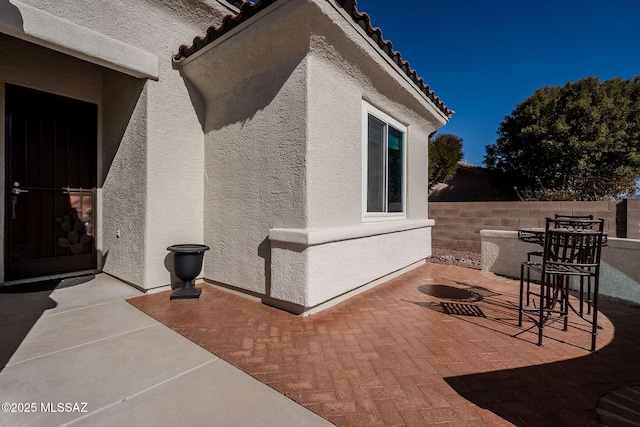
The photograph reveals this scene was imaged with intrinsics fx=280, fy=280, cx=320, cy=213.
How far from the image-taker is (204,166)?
193 inches

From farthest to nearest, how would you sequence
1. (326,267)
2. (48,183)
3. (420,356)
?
(48,183) < (326,267) < (420,356)

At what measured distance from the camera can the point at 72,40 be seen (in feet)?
12.0

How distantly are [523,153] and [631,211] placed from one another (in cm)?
1177

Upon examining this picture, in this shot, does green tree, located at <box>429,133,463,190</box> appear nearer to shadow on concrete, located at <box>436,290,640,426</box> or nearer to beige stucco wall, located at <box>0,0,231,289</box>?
beige stucco wall, located at <box>0,0,231,289</box>

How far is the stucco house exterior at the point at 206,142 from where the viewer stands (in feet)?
11.9

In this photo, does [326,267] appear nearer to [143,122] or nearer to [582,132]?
[143,122]

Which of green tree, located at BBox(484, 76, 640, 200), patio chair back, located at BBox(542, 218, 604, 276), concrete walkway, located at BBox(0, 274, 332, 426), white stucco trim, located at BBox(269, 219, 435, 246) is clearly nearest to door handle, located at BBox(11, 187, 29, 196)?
concrete walkway, located at BBox(0, 274, 332, 426)

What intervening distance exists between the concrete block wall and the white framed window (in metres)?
4.32

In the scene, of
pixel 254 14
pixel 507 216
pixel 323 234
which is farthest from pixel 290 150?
pixel 507 216

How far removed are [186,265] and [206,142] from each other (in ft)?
6.98

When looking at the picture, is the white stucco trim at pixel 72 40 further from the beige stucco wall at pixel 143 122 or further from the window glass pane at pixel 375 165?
the window glass pane at pixel 375 165

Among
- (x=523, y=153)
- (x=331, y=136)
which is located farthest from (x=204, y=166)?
(x=523, y=153)

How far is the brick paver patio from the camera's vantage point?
6.61ft

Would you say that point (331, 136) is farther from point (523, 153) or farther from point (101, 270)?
point (523, 153)
